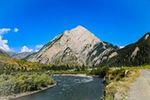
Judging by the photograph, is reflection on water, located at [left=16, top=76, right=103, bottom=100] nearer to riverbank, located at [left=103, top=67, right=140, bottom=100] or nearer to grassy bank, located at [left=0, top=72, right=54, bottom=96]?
grassy bank, located at [left=0, top=72, right=54, bottom=96]

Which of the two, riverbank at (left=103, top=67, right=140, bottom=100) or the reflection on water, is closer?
Answer: riverbank at (left=103, top=67, right=140, bottom=100)

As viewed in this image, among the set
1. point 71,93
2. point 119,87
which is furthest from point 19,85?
point 119,87

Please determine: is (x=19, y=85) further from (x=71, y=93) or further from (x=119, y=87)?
(x=119, y=87)

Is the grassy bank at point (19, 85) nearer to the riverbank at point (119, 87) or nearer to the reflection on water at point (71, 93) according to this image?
the reflection on water at point (71, 93)

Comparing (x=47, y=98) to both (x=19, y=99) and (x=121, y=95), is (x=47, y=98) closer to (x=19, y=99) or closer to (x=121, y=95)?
(x=19, y=99)

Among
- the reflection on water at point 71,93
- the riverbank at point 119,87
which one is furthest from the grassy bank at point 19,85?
the riverbank at point 119,87

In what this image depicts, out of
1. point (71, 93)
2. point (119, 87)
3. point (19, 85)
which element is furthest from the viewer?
point (19, 85)

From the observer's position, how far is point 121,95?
4050 cm

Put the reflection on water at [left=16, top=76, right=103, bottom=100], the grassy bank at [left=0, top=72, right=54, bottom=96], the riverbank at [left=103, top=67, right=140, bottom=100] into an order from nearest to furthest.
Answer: the riverbank at [left=103, top=67, right=140, bottom=100] → the reflection on water at [left=16, top=76, right=103, bottom=100] → the grassy bank at [left=0, top=72, right=54, bottom=96]

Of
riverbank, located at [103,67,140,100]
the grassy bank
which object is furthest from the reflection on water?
riverbank, located at [103,67,140,100]

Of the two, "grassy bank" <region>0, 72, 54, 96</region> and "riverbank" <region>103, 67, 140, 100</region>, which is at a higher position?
"grassy bank" <region>0, 72, 54, 96</region>

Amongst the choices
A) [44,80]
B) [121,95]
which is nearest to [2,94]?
[44,80]

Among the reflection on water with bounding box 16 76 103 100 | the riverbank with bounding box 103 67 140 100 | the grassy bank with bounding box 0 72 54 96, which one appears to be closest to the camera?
the riverbank with bounding box 103 67 140 100

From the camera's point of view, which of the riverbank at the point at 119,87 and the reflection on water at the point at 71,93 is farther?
the reflection on water at the point at 71,93
